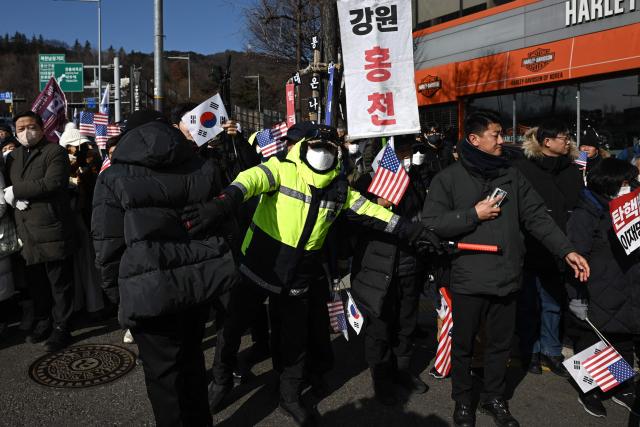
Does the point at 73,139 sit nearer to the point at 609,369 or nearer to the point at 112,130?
the point at 112,130

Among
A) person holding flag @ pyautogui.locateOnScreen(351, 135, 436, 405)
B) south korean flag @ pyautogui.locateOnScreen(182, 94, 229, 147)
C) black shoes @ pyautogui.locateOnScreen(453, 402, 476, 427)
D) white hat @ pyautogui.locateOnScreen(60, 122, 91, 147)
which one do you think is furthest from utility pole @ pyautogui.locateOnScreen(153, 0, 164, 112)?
black shoes @ pyautogui.locateOnScreen(453, 402, 476, 427)

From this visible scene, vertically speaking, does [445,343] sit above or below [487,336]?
below

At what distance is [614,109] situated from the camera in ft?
40.9

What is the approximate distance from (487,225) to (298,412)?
5.81ft

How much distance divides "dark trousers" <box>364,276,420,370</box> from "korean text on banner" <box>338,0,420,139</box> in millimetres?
1390

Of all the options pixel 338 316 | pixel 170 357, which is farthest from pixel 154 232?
pixel 338 316

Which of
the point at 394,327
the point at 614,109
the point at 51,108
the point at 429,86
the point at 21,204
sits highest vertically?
the point at 429,86

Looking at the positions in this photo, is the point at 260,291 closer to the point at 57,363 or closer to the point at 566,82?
the point at 57,363

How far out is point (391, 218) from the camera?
12.1ft

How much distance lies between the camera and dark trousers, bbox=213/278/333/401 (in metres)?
3.64

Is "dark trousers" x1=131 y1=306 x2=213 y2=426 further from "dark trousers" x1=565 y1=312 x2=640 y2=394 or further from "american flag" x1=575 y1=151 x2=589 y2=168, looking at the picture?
"american flag" x1=575 y1=151 x2=589 y2=168

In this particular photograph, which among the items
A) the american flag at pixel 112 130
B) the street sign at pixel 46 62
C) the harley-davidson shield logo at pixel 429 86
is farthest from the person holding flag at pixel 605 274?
the street sign at pixel 46 62

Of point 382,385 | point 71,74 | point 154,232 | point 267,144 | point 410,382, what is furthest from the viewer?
point 71,74

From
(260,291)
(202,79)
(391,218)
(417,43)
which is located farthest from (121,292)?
(202,79)
